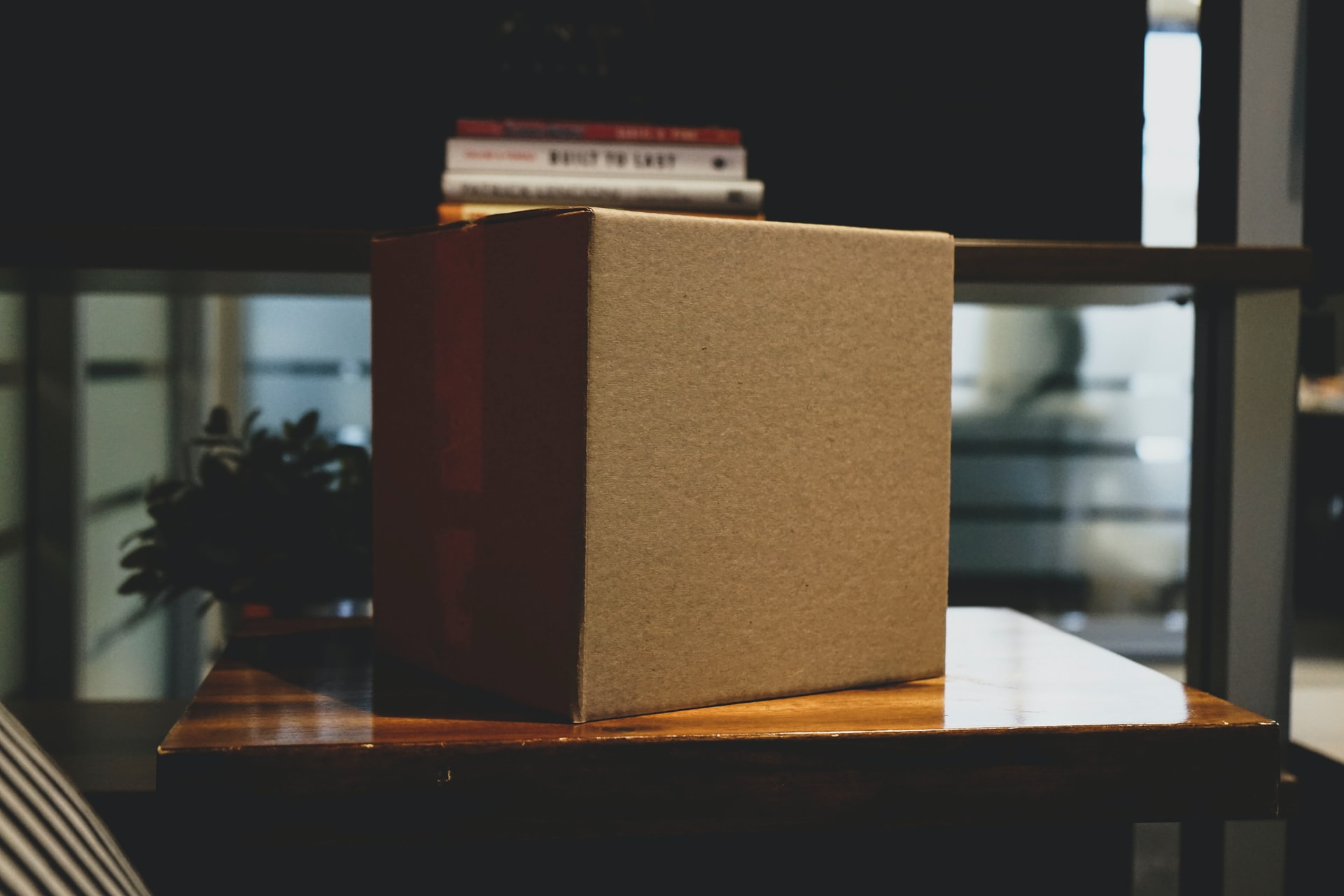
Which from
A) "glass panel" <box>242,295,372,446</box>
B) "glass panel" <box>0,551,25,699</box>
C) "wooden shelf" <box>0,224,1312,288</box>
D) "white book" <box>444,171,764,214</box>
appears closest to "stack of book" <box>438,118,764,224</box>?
"white book" <box>444,171,764,214</box>

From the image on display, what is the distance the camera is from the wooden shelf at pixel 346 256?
0.85 meters

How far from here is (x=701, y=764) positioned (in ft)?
1.81

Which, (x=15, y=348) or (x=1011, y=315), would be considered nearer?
(x=15, y=348)

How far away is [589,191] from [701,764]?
57 cm

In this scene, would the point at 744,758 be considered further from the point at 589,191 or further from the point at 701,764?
the point at 589,191

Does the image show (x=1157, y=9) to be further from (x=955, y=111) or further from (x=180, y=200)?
(x=180, y=200)

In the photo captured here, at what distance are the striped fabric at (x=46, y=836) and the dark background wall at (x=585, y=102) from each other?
92cm

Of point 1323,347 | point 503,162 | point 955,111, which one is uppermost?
point 955,111

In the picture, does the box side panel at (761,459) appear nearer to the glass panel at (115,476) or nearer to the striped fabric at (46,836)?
the striped fabric at (46,836)

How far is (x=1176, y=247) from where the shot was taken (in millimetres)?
909

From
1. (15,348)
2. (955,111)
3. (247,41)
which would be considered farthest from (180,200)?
(955,111)

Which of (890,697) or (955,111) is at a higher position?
(955,111)

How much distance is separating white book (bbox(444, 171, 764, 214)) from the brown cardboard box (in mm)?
288

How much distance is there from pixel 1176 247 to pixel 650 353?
0.58 metres
